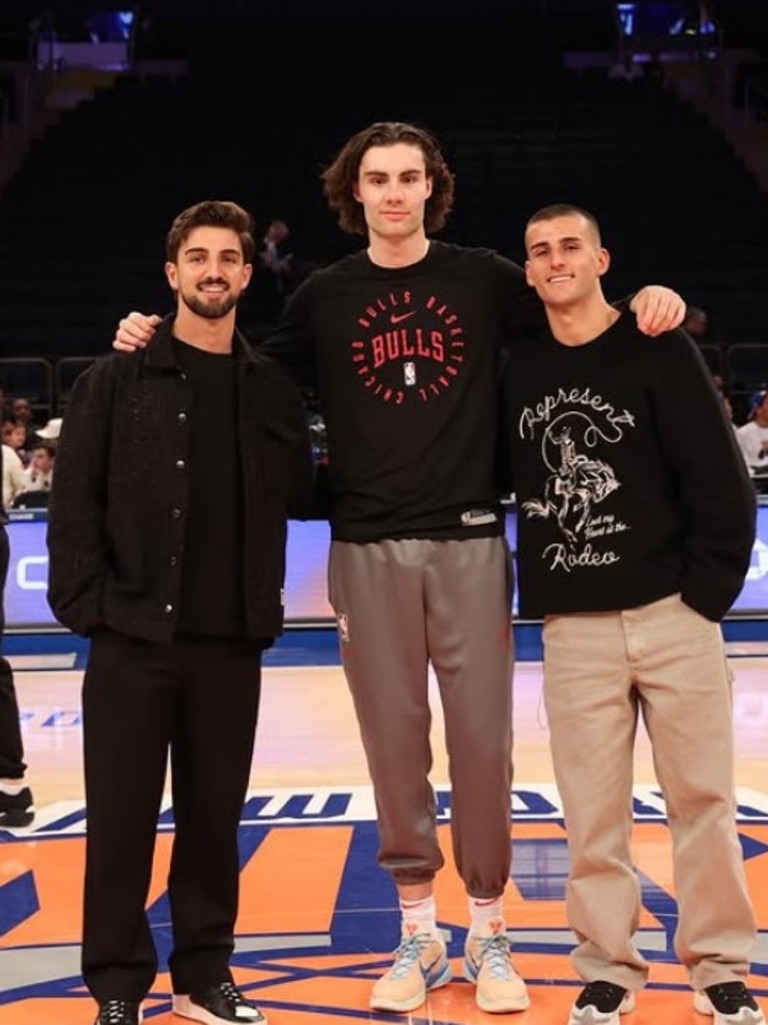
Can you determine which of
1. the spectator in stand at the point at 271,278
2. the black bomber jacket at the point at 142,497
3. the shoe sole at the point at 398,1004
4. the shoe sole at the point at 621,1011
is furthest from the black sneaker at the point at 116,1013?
the spectator in stand at the point at 271,278

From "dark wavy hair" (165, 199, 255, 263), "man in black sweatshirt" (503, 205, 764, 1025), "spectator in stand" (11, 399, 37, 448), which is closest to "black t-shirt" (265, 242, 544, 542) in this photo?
"man in black sweatshirt" (503, 205, 764, 1025)

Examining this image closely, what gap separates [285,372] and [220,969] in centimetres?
150

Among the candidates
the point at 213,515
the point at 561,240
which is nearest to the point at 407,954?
the point at 213,515

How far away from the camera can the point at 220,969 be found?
4.02 metres

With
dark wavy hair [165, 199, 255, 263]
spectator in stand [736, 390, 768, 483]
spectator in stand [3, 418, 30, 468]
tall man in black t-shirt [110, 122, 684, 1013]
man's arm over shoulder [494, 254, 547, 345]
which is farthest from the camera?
spectator in stand [3, 418, 30, 468]

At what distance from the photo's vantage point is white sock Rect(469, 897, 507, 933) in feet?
13.7

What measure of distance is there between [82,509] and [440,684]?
1.01 meters

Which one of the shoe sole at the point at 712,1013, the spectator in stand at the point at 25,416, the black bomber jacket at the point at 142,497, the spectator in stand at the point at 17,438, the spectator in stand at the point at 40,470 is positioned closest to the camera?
the shoe sole at the point at 712,1013

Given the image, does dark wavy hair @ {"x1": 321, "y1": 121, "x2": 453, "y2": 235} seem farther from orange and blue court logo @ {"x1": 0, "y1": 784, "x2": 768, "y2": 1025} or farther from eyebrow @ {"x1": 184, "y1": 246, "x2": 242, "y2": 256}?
orange and blue court logo @ {"x1": 0, "y1": 784, "x2": 768, "y2": 1025}

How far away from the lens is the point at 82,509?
12.9ft

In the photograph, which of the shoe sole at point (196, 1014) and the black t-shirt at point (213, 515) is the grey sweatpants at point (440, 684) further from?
the shoe sole at point (196, 1014)

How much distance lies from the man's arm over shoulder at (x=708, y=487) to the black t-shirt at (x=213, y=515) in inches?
41.3

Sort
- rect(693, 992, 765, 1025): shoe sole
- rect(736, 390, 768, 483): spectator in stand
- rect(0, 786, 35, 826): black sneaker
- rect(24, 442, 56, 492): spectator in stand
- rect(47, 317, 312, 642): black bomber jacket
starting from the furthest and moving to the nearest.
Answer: rect(736, 390, 768, 483): spectator in stand, rect(24, 442, 56, 492): spectator in stand, rect(0, 786, 35, 826): black sneaker, rect(47, 317, 312, 642): black bomber jacket, rect(693, 992, 765, 1025): shoe sole

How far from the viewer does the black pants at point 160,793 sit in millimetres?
3916
